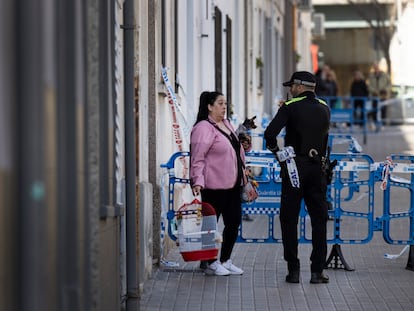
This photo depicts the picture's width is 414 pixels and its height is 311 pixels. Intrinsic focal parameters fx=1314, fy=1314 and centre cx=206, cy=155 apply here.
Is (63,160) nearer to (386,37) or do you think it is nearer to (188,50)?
(188,50)

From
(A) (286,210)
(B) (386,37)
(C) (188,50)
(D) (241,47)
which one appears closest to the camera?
(A) (286,210)

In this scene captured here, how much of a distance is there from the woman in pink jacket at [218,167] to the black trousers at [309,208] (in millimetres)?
518

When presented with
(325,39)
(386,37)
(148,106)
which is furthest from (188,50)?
(325,39)

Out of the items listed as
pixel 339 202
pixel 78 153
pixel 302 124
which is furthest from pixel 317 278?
pixel 78 153

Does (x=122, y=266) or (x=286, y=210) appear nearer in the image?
(x=122, y=266)

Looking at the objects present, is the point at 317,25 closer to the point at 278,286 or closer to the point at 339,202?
the point at 339,202

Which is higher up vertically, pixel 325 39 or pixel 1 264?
pixel 325 39


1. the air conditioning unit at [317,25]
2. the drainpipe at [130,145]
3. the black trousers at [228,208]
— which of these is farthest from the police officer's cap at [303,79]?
the air conditioning unit at [317,25]

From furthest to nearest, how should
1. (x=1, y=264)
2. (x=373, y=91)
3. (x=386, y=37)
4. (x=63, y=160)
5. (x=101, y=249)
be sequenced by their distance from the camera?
(x=386, y=37) → (x=373, y=91) → (x=101, y=249) → (x=63, y=160) → (x=1, y=264)

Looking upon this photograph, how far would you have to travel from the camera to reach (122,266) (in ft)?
30.1

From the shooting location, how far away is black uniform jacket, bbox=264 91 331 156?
1062cm

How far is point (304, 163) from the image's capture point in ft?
35.1

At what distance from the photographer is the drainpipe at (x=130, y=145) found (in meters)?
8.94

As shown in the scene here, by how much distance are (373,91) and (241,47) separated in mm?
22072
